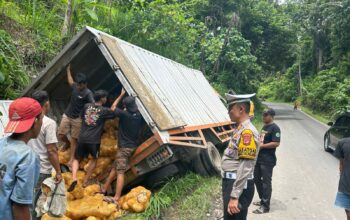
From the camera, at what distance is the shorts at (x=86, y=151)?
20.5 feet

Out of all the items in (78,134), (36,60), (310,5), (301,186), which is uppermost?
(310,5)

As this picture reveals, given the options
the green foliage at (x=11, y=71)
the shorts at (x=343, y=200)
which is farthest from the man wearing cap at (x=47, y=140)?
the shorts at (x=343, y=200)

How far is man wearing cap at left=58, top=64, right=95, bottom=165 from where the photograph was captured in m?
6.62

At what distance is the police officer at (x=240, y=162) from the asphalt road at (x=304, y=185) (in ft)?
7.65

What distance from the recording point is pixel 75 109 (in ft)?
22.3

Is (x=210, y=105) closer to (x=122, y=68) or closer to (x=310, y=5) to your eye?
(x=122, y=68)

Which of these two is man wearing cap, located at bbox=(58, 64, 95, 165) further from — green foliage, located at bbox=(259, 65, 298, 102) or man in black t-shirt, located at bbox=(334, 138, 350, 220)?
green foliage, located at bbox=(259, 65, 298, 102)

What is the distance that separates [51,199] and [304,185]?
5667 millimetres

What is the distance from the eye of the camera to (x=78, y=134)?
21.9 feet

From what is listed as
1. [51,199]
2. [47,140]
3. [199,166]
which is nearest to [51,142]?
[47,140]

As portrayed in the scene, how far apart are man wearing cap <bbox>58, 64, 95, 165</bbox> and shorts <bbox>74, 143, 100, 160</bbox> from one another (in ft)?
0.59

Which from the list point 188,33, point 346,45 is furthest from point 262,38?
point 188,33

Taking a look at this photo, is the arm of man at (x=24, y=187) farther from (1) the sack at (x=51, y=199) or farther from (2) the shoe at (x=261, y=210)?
(2) the shoe at (x=261, y=210)

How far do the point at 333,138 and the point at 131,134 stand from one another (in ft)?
28.0
